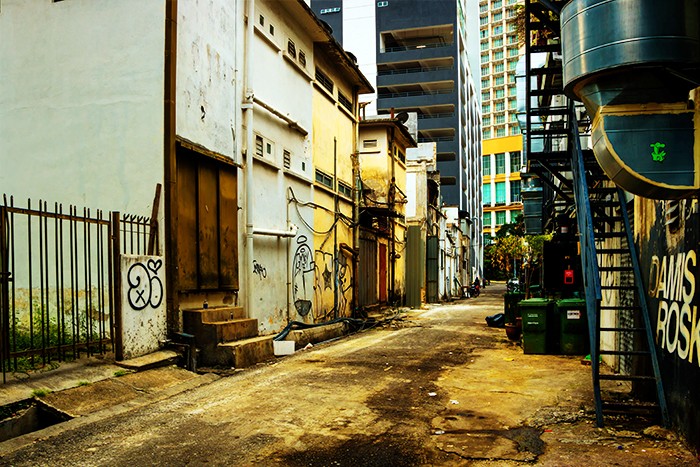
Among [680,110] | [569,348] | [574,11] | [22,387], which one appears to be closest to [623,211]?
[680,110]

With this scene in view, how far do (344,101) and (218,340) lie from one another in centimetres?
1207

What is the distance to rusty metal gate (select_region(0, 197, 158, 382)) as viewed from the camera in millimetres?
6961

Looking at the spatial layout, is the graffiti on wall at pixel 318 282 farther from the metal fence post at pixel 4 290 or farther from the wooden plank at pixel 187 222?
the metal fence post at pixel 4 290

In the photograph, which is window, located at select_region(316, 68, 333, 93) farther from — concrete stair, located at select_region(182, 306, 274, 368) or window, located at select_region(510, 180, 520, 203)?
window, located at select_region(510, 180, 520, 203)

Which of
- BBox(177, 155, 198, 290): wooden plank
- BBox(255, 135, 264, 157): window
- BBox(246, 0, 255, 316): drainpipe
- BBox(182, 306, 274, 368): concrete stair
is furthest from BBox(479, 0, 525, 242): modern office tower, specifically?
BBox(177, 155, 198, 290): wooden plank

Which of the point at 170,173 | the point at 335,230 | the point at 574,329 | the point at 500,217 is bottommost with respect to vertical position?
the point at 574,329

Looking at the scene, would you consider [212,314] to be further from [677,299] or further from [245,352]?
[677,299]

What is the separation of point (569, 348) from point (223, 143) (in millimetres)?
7827

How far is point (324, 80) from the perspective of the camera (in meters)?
17.9

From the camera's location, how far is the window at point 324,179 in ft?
56.3

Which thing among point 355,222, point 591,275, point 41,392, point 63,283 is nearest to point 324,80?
point 355,222

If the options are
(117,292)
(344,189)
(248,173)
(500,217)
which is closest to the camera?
(117,292)

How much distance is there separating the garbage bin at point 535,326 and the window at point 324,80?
30.9ft

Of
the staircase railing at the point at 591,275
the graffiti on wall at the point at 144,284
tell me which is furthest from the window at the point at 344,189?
the staircase railing at the point at 591,275
